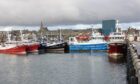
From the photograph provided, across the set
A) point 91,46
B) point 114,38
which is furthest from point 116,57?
point 91,46

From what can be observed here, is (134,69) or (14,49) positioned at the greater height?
(134,69)

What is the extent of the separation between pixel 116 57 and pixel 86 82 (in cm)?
4067

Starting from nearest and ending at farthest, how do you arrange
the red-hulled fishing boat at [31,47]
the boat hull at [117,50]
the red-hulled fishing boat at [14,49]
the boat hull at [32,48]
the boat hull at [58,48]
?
the boat hull at [117,50]
the red-hulled fishing boat at [14,49]
the boat hull at [32,48]
the red-hulled fishing boat at [31,47]
the boat hull at [58,48]

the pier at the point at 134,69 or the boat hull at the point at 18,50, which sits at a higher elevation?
the pier at the point at 134,69

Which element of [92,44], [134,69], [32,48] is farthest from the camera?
[32,48]

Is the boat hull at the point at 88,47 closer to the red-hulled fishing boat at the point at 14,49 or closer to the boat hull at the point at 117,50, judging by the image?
the red-hulled fishing boat at the point at 14,49

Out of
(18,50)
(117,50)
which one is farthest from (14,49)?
(117,50)

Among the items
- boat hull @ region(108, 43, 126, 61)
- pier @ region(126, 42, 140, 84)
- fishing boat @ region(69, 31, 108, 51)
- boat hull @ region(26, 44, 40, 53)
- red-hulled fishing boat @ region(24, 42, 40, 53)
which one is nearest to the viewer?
pier @ region(126, 42, 140, 84)

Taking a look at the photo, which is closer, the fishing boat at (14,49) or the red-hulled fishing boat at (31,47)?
the fishing boat at (14,49)

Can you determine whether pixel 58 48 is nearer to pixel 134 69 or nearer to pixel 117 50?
pixel 117 50

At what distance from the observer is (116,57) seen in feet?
284

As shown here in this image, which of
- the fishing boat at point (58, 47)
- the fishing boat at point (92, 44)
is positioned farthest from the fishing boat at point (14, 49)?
the fishing boat at point (92, 44)

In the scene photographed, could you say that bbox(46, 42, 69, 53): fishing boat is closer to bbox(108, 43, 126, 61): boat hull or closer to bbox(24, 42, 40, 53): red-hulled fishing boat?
bbox(24, 42, 40, 53): red-hulled fishing boat

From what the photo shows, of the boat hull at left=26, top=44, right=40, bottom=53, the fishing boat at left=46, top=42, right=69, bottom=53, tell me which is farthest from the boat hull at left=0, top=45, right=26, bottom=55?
the fishing boat at left=46, top=42, right=69, bottom=53
